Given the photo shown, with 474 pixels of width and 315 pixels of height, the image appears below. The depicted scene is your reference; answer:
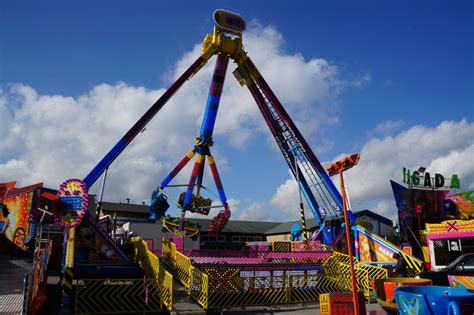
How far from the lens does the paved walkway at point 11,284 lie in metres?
8.79

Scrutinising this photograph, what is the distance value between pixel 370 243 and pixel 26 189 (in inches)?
722

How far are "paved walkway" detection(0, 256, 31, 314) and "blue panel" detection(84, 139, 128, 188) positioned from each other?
9.58 m

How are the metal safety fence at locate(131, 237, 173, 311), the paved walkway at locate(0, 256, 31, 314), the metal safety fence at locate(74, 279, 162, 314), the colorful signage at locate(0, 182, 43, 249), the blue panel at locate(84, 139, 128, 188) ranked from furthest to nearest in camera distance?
the blue panel at locate(84, 139, 128, 188)
the colorful signage at locate(0, 182, 43, 249)
the metal safety fence at locate(131, 237, 173, 311)
the metal safety fence at locate(74, 279, 162, 314)
the paved walkway at locate(0, 256, 31, 314)

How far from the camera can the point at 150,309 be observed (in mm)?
13125

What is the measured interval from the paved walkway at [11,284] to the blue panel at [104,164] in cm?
958

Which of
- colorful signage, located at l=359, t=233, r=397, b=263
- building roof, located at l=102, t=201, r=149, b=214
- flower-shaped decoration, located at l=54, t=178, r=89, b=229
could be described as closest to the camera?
flower-shaped decoration, located at l=54, t=178, r=89, b=229

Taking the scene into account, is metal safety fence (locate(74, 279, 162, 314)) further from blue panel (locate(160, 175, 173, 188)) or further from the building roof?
the building roof

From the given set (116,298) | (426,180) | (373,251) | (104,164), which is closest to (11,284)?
(116,298)

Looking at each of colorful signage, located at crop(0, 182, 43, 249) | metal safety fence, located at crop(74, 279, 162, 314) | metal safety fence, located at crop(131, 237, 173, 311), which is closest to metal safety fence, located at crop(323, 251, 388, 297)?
metal safety fence, located at crop(131, 237, 173, 311)

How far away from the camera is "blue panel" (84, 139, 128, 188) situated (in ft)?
77.2

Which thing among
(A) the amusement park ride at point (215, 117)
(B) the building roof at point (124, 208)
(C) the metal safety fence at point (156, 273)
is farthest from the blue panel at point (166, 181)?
(B) the building roof at point (124, 208)

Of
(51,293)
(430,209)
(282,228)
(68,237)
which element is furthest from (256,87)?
(282,228)

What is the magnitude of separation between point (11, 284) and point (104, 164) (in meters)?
14.1

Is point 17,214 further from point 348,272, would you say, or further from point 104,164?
point 348,272
